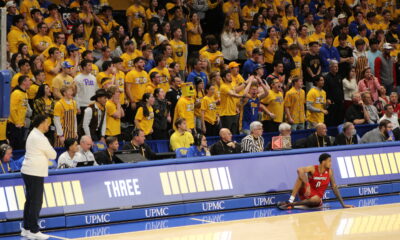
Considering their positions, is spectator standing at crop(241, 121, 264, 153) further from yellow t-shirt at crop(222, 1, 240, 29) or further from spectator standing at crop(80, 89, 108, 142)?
yellow t-shirt at crop(222, 1, 240, 29)

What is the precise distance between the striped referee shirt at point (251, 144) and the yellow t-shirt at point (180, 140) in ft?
3.65

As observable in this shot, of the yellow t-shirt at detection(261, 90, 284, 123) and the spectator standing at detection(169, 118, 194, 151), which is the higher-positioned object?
the yellow t-shirt at detection(261, 90, 284, 123)

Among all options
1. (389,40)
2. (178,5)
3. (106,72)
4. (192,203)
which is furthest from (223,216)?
(389,40)

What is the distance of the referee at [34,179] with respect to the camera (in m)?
12.7

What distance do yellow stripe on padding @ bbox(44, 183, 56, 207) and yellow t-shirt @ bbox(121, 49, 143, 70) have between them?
21.3ft

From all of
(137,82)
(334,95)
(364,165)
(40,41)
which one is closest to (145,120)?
(137,82)

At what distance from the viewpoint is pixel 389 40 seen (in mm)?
25391

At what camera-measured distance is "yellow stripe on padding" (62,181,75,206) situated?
13.9m

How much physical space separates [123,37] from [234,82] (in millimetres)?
3071

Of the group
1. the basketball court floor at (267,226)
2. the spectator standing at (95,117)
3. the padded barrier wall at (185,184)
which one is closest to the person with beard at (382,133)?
the padded barrier wall at (185,184)

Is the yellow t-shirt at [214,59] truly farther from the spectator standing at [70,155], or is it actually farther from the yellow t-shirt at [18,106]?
the spectator standing at [70,155]

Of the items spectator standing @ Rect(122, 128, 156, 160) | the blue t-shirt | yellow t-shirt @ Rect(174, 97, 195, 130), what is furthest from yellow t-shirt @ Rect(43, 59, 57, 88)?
the blue t-shirt

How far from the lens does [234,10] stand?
2392 centimetres

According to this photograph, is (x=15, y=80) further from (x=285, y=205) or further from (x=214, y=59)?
(x=285, y=205)
